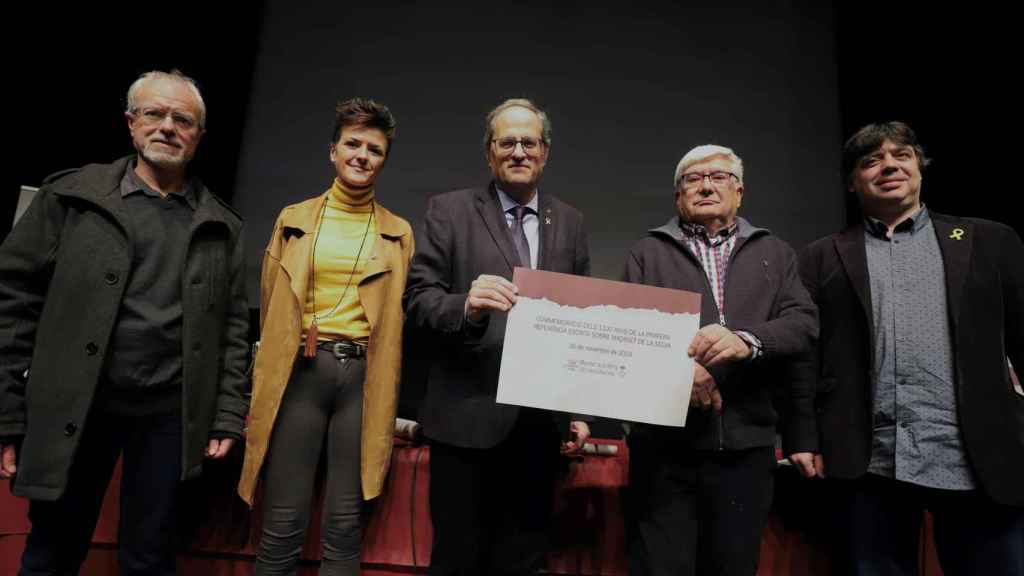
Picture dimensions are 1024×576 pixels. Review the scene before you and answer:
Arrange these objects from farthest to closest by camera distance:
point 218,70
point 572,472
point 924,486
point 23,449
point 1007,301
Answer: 1. point 218,70
2. point 572,472
3. point 1007,301
4. point 924,486
5. point 23,449

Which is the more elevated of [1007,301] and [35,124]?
[35,124]

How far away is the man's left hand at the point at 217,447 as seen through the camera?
152 cm

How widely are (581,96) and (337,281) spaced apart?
93.7 inches

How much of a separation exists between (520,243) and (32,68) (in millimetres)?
2956

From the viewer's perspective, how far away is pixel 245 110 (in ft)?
11.4

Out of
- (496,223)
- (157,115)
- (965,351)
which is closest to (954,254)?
(965,351)

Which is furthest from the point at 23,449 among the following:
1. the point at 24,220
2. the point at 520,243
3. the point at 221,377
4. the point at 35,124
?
the point at 35,124

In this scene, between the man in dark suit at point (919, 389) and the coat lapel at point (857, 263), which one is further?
the coat lapel at point (857, 263)

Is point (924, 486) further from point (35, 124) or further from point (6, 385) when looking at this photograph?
point (35, 124)

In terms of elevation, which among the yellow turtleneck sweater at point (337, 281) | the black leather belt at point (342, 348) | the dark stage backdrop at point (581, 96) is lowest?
the black leather belt at point (342, 348)

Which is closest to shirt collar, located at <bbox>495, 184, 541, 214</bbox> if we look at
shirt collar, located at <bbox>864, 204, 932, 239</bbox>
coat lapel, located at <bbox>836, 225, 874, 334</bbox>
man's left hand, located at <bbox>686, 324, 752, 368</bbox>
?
man's left hand, located at <bbox>686, 324, 752, 368</bbox>

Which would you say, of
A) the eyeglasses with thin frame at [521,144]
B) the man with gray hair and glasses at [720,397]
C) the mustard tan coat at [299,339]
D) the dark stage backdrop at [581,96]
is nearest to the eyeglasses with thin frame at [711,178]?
the man with gray hair and glasses at [720,397]

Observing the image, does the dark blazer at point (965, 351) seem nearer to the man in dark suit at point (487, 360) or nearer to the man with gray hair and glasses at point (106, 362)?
the man in dark suit at point (487, 360)

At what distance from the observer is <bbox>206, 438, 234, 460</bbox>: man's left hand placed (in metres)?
1.52
